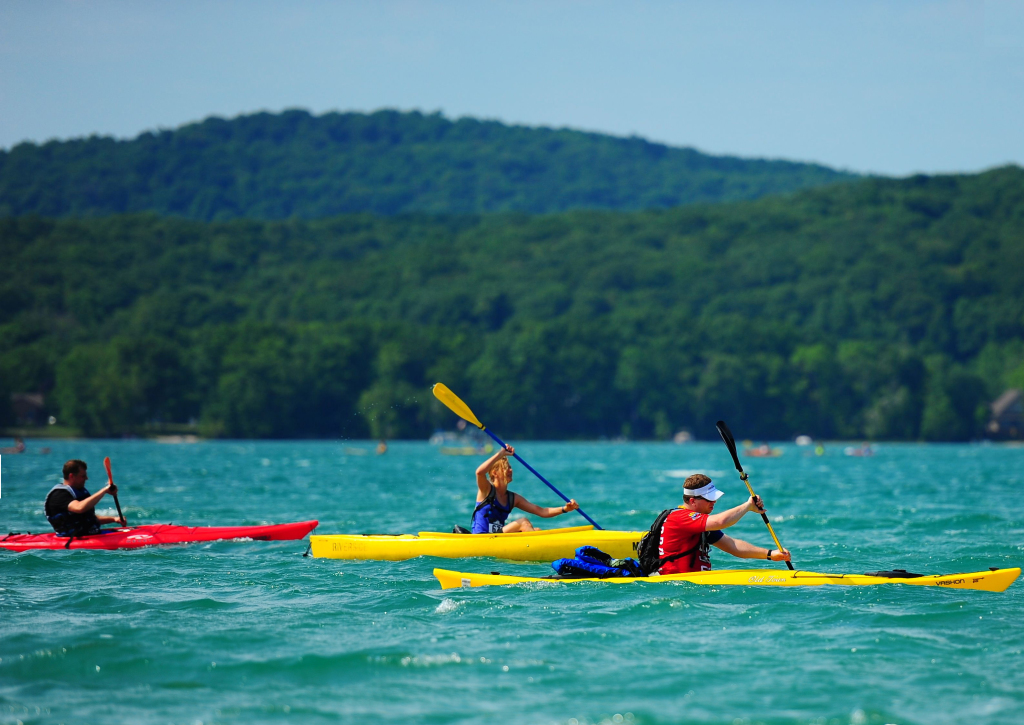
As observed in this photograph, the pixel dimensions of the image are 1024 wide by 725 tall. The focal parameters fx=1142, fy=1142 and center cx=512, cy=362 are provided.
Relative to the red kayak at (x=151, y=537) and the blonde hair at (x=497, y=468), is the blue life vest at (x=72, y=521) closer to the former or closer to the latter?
the red kayak at (x=151, y=537)

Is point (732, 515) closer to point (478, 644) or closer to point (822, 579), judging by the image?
point (822, 579)

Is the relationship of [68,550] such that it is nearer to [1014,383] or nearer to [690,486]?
[690,486]

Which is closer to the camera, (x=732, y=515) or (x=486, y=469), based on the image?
(x=732, y=515)

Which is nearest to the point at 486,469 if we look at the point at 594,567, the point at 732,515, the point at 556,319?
the point at 594,567

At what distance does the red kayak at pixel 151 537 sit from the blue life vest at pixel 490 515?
125 inches

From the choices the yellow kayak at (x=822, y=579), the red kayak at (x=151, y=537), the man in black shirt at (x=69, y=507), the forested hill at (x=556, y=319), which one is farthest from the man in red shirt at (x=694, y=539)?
the forested hill at (x=556, y=319)

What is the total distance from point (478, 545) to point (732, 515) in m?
4.73

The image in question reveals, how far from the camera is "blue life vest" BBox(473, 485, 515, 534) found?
50.2 feet

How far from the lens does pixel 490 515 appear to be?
15.3 metres

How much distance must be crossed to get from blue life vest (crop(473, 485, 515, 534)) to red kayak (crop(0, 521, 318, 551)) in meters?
3.19

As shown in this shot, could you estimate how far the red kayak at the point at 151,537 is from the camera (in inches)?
609

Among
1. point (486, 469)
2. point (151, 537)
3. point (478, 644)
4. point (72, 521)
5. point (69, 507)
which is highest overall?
point (486, 469)

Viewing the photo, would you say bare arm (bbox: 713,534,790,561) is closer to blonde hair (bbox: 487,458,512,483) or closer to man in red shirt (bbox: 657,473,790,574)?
man in red shirt (bbox: 657,473,790,574)

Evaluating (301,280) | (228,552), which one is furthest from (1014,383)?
(228,552)
